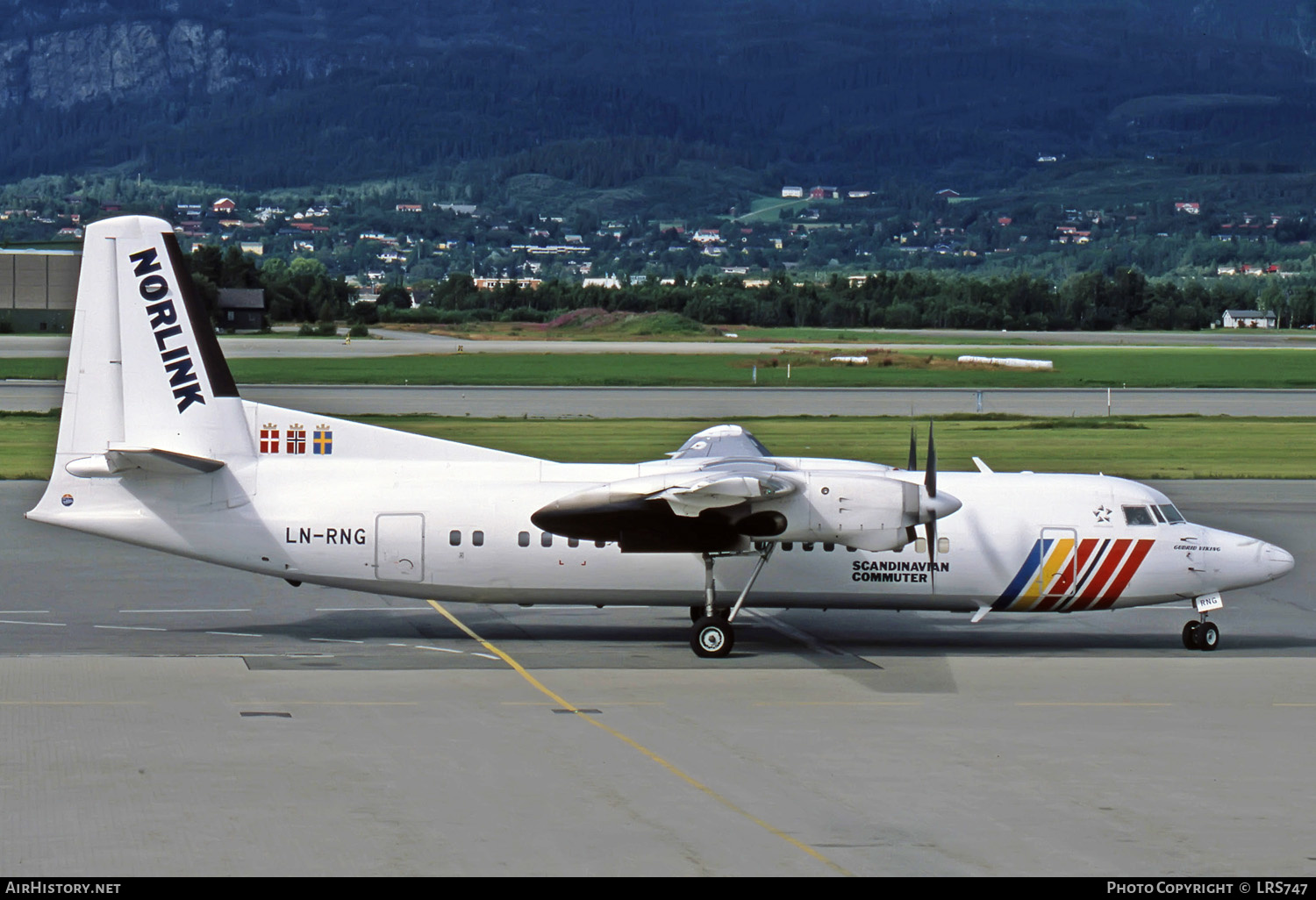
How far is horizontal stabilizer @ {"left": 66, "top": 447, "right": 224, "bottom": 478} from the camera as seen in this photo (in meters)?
22.8

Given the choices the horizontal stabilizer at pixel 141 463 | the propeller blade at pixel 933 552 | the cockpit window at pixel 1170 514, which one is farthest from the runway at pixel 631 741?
the horizontal stabilizer at pixel 141 463

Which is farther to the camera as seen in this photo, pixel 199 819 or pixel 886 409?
pixel 886 409

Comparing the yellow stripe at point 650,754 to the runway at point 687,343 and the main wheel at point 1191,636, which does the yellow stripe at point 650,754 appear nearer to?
the main wheel at point 1191,636

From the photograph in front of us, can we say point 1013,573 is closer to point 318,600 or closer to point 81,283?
point 318,600

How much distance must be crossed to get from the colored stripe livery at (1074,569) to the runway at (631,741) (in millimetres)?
944

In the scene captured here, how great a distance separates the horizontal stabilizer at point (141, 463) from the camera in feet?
74.7

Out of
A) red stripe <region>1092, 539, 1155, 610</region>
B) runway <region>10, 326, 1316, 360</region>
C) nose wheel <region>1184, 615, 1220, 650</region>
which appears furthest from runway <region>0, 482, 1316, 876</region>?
runway <region>10, 326, 1316, 360</region>

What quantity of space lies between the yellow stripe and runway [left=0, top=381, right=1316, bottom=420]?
141ft

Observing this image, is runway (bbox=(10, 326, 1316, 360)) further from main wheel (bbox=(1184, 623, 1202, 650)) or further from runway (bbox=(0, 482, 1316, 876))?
main wheel (bbox=(1184, 623, 1202, 650))

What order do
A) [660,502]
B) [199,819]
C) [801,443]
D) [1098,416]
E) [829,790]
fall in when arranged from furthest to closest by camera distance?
[1098,416]
[801,443]
[660,502]
[829,790]
[199,819]

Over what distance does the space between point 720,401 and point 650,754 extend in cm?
6246

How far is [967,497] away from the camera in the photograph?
25.2m

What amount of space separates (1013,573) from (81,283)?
48.5ft
